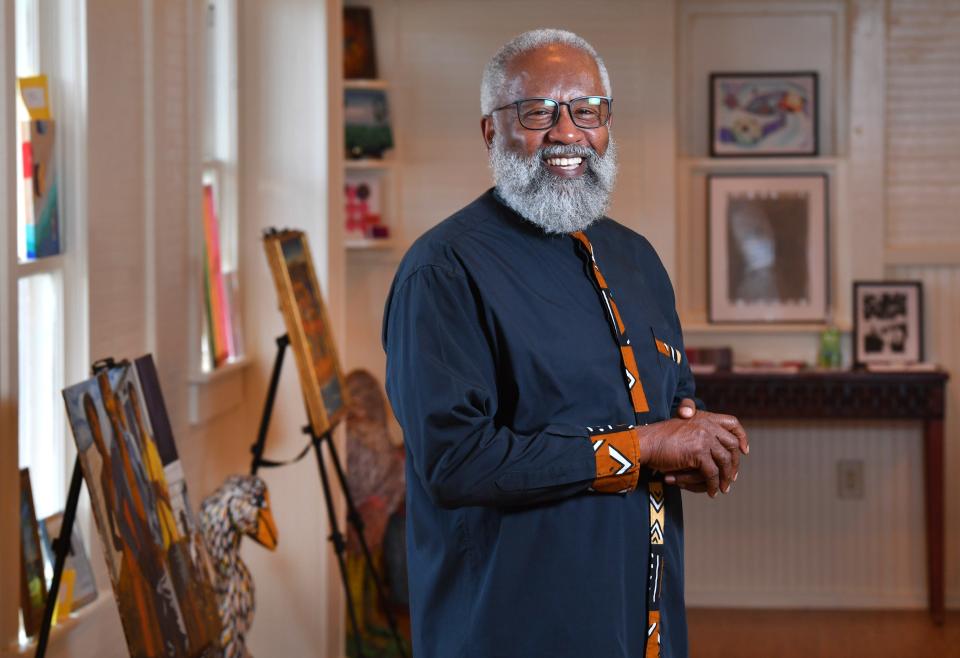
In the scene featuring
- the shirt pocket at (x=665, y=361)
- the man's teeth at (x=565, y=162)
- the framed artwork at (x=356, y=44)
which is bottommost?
the shirt pocket at (x=665, y=361)

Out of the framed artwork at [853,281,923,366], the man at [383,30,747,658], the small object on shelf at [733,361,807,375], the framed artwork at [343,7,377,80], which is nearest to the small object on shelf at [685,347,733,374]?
the small object on shelf at [733,361,807,375]

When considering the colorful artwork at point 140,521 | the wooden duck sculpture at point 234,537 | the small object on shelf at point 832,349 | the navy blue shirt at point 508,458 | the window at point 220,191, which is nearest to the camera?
the navy blue shirt at point 508,458

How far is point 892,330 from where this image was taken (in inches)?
212

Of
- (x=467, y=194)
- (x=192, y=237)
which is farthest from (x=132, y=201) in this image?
(x=467, y=194)

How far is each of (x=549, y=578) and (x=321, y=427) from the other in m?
1.90

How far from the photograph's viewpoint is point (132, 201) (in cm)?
305

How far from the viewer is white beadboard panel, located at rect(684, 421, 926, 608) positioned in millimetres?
5520

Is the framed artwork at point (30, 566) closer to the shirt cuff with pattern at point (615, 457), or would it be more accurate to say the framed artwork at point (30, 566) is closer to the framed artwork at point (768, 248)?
the shirt cuff with pattern at point (615, 457)

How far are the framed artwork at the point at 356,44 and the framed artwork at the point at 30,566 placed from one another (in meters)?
3.27

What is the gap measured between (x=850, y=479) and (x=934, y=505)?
1.30 feet

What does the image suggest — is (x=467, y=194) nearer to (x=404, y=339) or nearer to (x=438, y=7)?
(x=438, y=7)

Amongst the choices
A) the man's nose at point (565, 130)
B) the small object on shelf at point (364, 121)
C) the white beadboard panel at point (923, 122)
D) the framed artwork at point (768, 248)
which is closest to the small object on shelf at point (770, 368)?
the framed artwork at point (768, 248)

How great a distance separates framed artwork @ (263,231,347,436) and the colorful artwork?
3.02ft

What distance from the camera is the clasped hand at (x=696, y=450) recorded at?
1.73 metres
